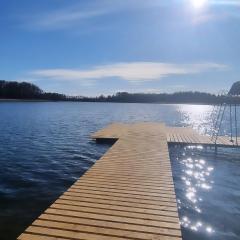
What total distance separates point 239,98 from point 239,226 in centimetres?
1330

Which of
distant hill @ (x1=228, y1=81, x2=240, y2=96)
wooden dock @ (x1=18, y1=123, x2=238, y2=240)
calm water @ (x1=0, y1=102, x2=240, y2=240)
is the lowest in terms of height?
calm water @ (x1=0, y1=102, x2=240, y2=240)

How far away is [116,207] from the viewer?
29.8 feet

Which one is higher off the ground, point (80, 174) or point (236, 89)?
point (236, 89)

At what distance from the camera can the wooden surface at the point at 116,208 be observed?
7.46m

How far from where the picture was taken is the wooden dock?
746cm

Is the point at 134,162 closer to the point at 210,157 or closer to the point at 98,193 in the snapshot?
the point at 98,193

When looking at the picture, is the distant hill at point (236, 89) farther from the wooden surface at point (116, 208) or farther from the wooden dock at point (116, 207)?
the wooden surface at point (116, 208)

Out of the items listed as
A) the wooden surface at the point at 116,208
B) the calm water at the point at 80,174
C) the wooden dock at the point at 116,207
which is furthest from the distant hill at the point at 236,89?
the wooden surface at the point at 116,208

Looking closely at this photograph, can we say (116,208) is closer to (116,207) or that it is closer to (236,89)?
(116,207)

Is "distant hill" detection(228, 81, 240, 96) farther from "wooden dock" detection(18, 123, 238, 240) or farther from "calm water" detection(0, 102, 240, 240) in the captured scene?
"wooden dock" detection(18, 123, 238, 240)

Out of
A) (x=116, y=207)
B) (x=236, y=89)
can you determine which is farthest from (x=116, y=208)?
(x=236, y=89)

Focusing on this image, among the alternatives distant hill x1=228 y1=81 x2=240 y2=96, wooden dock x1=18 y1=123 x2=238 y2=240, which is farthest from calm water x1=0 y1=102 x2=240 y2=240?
distant hill x1=228 y1=81 x2=240 y2=96

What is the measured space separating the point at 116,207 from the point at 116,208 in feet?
0.26

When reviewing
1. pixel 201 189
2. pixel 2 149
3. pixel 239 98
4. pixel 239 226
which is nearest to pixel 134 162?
pixel 201 189
